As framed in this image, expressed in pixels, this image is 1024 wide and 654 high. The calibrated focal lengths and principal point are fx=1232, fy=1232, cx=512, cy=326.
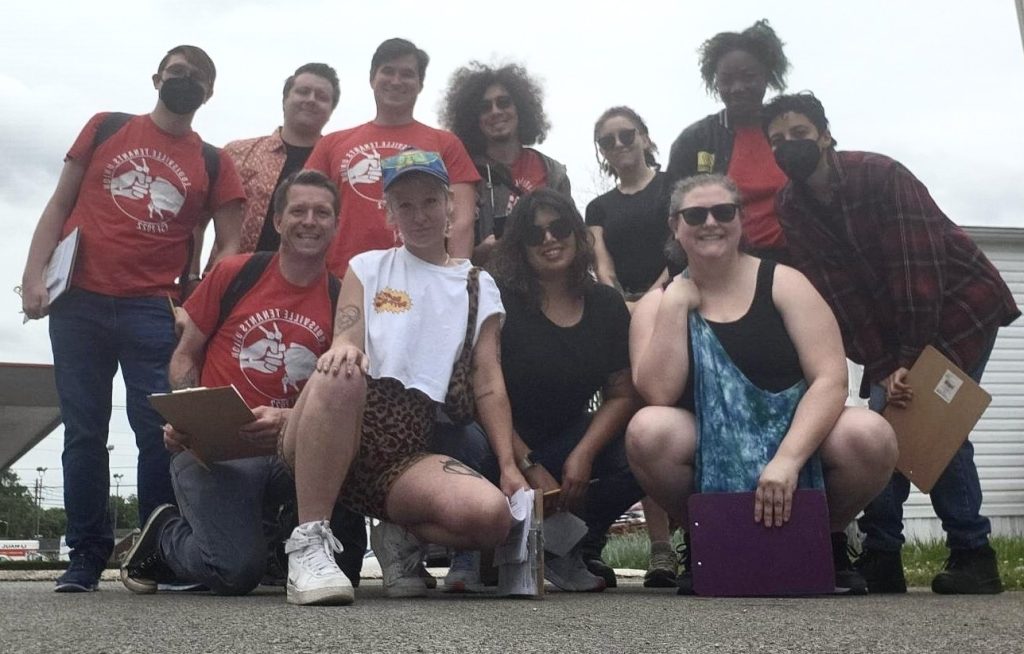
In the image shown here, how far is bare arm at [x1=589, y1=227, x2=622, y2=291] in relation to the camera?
5.20 metres

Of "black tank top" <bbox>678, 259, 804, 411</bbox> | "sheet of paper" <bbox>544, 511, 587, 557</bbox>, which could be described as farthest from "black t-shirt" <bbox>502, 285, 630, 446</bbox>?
"black tank top" <bbox>678, 259, 804, 411</bbox>

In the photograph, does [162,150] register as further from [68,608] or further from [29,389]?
[29,389]

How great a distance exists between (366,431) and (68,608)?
98 cm

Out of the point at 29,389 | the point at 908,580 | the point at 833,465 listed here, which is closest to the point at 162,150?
the point at 833,465

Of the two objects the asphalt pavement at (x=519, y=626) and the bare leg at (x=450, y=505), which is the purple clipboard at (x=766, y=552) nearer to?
the asphalt pavement at (x=519, y=626)

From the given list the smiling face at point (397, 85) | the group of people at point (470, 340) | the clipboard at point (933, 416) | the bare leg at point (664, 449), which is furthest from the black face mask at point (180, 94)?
the clipboard at point (933, 416)

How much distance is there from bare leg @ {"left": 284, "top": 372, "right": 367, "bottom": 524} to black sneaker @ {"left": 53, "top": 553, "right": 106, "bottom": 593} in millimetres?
1214

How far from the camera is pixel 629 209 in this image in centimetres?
532

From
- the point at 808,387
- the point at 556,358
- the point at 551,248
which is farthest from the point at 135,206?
the point at 808,387

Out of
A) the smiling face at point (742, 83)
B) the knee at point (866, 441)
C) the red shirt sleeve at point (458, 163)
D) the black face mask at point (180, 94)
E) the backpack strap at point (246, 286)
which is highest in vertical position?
the smiling face at point (742, 83)

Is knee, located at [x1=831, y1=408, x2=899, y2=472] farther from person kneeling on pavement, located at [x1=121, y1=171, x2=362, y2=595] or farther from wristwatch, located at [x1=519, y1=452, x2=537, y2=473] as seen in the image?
person kneeling on pavement, located at [x1=121, y1=171, x2=362, y2=595]

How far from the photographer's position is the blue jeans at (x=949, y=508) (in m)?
4.21

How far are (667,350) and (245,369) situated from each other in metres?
1.41

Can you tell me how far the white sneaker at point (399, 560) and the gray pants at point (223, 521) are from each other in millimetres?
414
